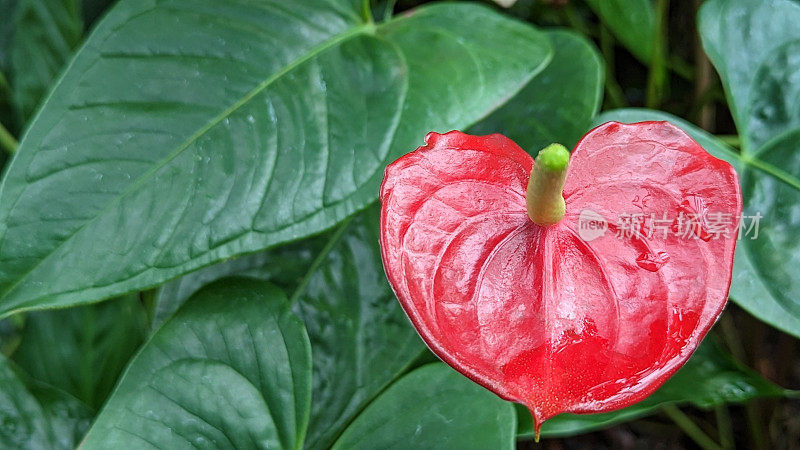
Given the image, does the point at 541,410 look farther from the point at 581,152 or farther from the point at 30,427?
the point at 30,427

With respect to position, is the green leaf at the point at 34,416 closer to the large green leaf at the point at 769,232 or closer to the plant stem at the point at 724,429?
the large green leaf at the point at 769,232

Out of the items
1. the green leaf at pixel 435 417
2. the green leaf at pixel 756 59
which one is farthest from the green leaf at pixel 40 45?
the green leaf at pixel 756 59

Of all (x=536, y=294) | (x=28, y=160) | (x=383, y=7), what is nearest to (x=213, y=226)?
(x=28, y=160)

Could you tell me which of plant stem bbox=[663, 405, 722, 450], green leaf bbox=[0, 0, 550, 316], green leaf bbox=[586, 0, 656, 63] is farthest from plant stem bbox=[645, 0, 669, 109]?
plant stem bbox=[663, 405, 722, 450]

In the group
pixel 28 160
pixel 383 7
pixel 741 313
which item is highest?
pixel 28 160

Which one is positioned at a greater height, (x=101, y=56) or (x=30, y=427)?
(x=101, y=56)

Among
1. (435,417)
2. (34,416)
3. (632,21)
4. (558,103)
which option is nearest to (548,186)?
(435,417)

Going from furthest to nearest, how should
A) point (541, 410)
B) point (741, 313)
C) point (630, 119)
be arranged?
point (741, 313), point (630, 119), point (541, 410)
